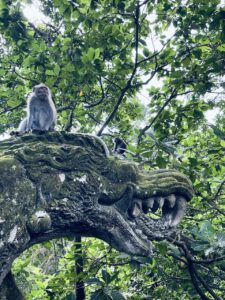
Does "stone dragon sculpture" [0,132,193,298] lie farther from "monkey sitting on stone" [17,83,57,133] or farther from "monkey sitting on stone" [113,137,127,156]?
"monkey sitting on stone" [17,83,57,133]

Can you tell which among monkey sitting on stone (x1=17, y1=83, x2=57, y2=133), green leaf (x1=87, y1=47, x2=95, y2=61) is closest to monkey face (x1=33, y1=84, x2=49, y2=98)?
monkey sitting on stone (x1=17, y1=83, x2=57, y2=133)

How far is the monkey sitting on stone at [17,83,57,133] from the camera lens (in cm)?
546

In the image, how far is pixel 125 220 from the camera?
3.08m

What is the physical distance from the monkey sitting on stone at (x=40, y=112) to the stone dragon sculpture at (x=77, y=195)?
224cm

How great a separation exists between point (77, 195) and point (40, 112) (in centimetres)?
279

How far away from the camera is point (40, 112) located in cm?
551

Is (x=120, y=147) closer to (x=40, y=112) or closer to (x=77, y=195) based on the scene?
(x=77, y=195)

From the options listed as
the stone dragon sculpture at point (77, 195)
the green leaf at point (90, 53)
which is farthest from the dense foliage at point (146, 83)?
the stone dragon sculpture at point (77, 195)

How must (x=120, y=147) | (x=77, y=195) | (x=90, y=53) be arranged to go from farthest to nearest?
1. (x=90, y=53)
2. (x=120, y=147)
3. (x=77, y=195)

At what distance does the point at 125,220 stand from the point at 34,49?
2.82 meters

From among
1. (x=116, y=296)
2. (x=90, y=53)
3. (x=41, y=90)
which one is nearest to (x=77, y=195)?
(x=116, y=296)

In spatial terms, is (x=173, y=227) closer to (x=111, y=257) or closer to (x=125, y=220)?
(x=125, y=220)

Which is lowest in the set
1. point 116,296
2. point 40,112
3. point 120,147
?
point 116,296

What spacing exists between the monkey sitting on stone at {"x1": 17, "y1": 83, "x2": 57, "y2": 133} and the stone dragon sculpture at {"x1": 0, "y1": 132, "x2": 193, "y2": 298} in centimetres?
224
